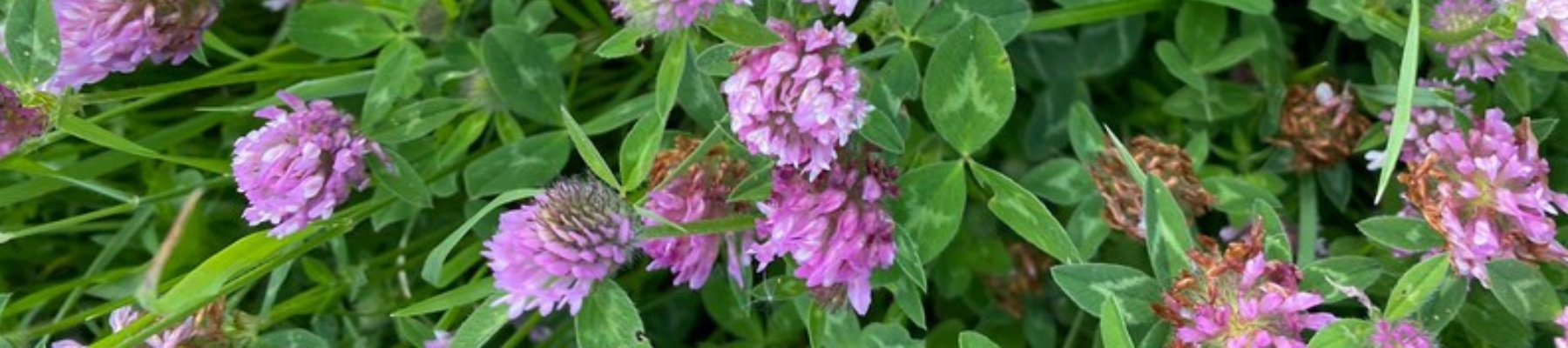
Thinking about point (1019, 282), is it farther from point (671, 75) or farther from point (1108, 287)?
point (671, 75)

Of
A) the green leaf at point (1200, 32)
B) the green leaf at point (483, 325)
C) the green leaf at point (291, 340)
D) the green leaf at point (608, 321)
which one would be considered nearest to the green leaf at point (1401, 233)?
the green leaf at point (1200, 32)

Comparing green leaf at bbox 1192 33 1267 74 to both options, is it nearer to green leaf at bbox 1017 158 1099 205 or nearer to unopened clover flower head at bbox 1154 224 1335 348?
green leaf at bbox 1017 158 1099 205

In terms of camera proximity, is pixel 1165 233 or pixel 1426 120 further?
pixel 1426 120

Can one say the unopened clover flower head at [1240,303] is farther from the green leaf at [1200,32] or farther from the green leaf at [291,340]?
the green leaf at [291,340]

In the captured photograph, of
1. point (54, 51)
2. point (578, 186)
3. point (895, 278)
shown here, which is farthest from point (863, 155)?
point (54, 51)

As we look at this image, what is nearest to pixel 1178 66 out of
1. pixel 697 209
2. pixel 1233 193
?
pixel 1233 193

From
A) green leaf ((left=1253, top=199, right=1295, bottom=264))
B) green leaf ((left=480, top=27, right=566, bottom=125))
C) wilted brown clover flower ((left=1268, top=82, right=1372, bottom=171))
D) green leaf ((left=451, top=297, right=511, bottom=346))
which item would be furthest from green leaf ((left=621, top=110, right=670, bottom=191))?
wilted brown clover flower ((left=1268, top=82, right=1372, bottom=171))
